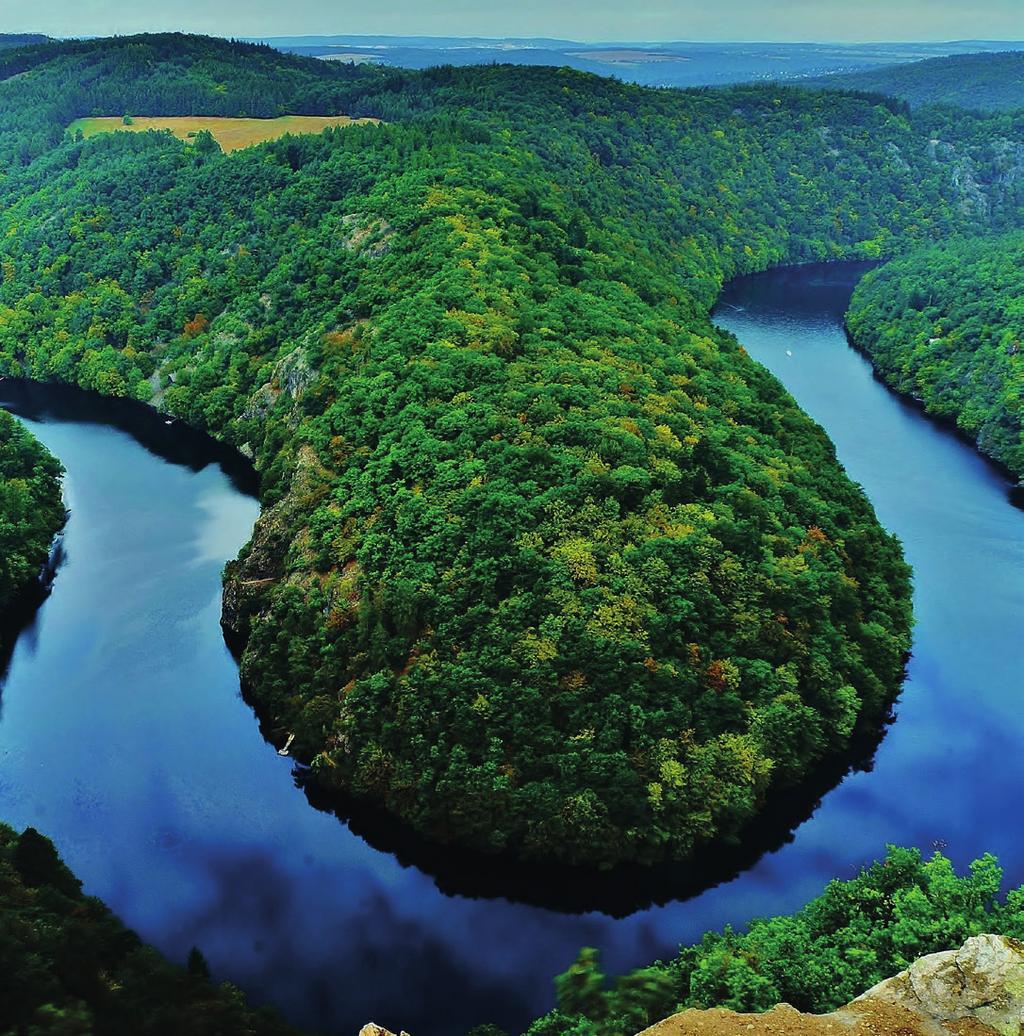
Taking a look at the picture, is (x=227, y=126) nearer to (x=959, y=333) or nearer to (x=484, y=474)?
(x=484, y=474)

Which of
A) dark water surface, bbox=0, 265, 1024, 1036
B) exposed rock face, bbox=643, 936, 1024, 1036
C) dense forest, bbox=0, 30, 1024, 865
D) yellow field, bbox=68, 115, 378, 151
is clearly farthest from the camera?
yellow field, bbox=68, 115, 378, 151

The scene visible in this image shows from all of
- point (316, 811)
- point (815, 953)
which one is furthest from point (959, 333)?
point (316, 811)

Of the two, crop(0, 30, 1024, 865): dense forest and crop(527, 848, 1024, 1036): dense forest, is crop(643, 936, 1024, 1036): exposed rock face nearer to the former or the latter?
crop(527, 848, 1024, 1036): dense forest

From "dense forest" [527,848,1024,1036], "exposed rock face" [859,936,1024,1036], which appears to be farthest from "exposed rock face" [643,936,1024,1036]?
"dense forest" [527,848,1024,1036]

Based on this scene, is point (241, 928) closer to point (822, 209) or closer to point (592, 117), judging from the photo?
point (592, 117)

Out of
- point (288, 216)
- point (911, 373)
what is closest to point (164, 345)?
point (288, 216)

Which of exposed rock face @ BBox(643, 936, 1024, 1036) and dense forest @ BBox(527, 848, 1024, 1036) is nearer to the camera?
exposed rock face @ BBox(643, 936, 1024, 1036)

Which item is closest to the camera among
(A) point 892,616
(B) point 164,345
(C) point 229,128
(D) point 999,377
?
(A) point 892,616
